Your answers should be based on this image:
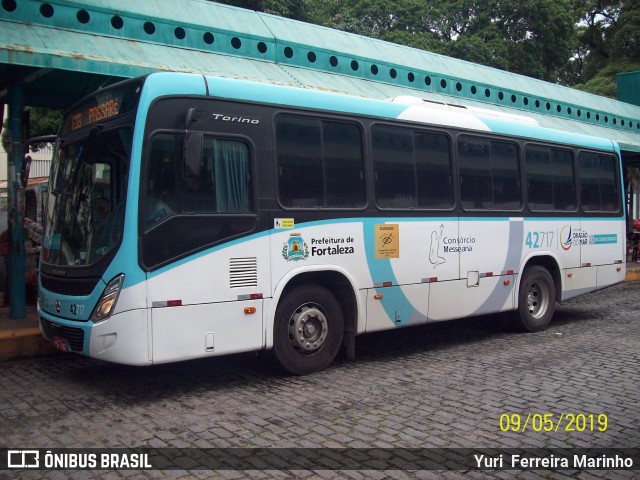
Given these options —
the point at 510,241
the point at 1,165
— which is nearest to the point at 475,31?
the point at 1,165

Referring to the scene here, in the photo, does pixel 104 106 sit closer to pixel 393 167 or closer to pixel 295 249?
pixel 295 249

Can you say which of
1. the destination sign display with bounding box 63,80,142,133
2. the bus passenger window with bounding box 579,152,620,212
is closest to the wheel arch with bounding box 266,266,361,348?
the destination sign display with bounding box 63,80,142,133

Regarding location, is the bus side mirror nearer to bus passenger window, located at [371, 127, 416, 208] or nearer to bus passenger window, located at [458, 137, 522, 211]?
bus passenger window, located at [371, 127, 416, 208]

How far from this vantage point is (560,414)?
18.1 ft

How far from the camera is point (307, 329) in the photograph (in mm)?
6836

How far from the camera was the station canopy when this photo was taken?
8156mm

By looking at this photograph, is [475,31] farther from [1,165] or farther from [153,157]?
[153,157]

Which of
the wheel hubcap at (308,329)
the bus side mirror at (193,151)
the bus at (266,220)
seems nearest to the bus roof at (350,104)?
the bus at (266,220)

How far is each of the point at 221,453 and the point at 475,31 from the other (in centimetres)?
3357

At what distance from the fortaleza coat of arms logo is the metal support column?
4.30 metres

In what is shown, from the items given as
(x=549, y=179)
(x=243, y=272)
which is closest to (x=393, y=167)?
(x=243, y=272)

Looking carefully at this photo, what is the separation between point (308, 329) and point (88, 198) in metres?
2.61

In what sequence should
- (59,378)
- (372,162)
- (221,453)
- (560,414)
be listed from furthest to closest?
(372,162)
(59,378)
(560,414)
(221,453)

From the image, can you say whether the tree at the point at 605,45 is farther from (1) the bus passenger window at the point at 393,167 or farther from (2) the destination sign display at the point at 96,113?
(2) the destination sign display at the point at 96,113
